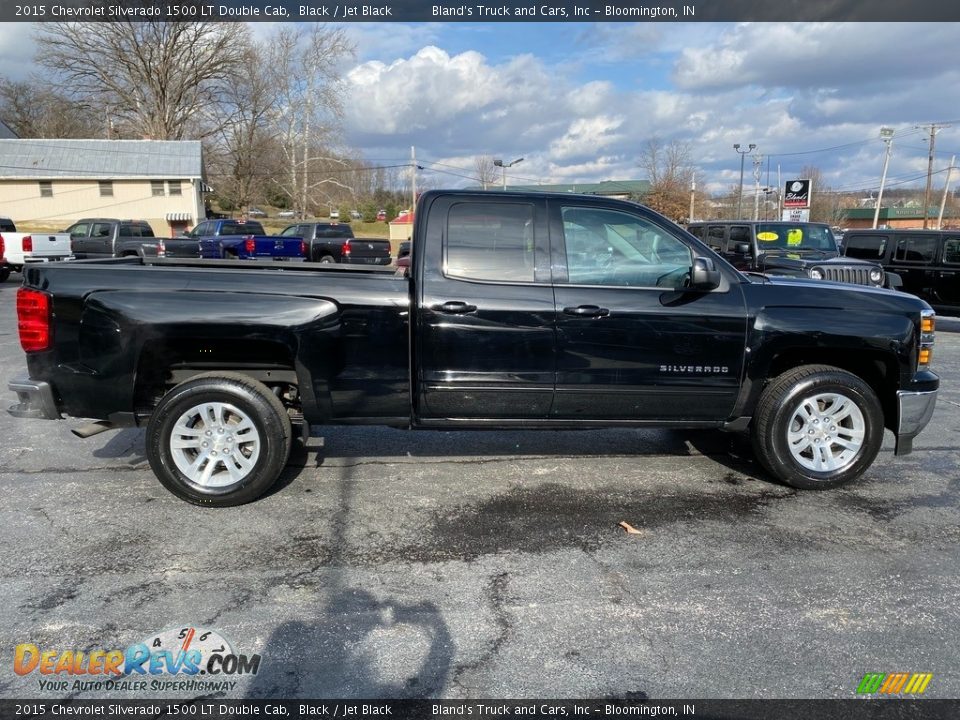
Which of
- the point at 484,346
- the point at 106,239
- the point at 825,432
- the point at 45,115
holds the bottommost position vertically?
the point at 825,432

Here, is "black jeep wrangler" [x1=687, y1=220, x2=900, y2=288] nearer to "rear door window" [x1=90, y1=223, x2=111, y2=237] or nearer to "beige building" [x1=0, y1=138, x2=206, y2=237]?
"rear door window" [x1=90, y1=223, x2=111, y2=237]

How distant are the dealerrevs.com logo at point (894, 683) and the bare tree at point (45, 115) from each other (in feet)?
202

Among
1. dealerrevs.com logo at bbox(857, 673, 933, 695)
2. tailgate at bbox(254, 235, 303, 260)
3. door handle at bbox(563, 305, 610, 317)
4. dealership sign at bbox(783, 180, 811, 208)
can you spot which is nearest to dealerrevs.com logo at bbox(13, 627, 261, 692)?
dealerrevs.com logo at bbox(857, 673, 933, 695)

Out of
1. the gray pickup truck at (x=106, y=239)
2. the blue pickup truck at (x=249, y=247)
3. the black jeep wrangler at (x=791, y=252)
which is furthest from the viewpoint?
the blue pickup truck at (x=249, y=247)

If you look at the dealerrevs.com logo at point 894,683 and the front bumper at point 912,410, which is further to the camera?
the front bumper at point 912,410

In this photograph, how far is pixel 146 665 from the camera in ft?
9.21

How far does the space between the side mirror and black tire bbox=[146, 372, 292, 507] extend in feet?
8.97

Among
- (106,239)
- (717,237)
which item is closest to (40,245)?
(106,239)

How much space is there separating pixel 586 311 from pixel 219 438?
96.7 inches

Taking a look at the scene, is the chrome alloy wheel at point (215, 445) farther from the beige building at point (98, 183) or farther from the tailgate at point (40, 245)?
the beige building at point (98, 183)

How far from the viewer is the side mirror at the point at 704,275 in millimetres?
4340

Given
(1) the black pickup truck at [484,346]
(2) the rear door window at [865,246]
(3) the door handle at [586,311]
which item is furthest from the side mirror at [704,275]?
(2) the rear door window at [865,246]

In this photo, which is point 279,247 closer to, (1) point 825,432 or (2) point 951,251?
(2) point 951,251

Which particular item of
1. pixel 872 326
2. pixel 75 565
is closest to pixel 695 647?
pixel 872 326
